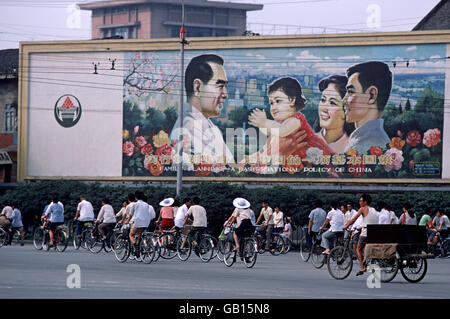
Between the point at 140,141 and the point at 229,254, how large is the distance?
26.9m

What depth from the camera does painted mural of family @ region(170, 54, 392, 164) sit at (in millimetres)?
45969

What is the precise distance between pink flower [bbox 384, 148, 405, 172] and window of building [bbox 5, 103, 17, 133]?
25243 millimetres

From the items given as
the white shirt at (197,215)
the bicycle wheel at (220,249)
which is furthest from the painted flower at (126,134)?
the white shirt at (197,215)

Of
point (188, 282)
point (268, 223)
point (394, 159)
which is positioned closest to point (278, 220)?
point (268, 223)

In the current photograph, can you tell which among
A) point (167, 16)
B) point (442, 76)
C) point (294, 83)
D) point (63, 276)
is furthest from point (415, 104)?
point (167, 16)

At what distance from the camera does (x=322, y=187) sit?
155ft

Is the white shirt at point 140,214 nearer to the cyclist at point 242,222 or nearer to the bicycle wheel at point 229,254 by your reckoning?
the bicycle wheel at point 229,254

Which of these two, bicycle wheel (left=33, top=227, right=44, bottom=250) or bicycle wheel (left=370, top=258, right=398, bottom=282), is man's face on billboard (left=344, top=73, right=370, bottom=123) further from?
bicycle wheel (left=370, top=258, right=398, bottom=282)

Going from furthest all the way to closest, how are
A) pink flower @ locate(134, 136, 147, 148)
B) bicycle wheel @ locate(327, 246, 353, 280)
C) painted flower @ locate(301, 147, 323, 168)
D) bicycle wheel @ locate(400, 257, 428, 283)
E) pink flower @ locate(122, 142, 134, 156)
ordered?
pink flower @ locate(122, 142, 134, 156)
pink flower @ locate(134, 136, 147, 148)
painted flower @ locate(301, 147, 323, 168)
bicycle wheel @ locate(327, 246, 353, 280)
bicycle wheel @ locate(400, 257, 428, 283)

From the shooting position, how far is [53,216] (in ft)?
97.6

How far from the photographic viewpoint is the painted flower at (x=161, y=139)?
4959cm

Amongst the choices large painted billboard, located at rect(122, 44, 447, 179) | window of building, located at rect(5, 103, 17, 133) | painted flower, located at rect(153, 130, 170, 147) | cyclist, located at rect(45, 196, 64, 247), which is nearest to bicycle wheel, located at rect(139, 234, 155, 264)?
cyclist, located at rect(45, 196, 64, 247)

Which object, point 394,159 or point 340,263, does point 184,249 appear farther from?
point 394,159

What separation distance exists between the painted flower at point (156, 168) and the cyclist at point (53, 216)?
19970 mm
